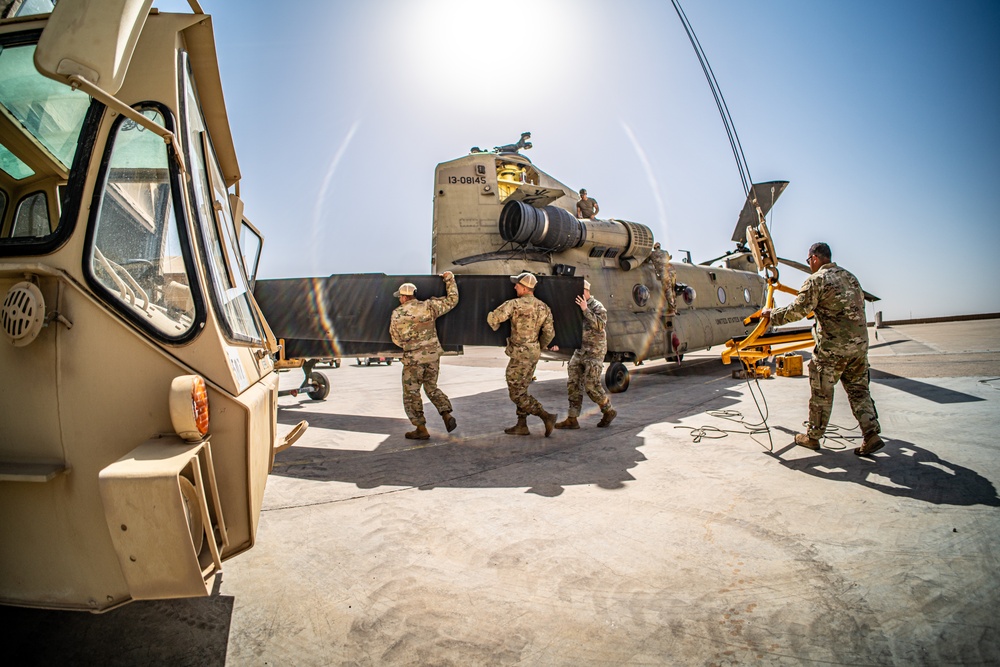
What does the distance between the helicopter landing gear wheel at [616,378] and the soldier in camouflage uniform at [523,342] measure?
3.02m

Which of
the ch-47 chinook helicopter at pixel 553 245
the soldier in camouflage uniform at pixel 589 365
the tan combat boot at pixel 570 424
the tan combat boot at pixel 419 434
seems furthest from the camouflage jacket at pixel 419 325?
the ch-47 chinook helicopter at pixel 553 245

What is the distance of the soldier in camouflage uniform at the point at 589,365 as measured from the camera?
5551mm

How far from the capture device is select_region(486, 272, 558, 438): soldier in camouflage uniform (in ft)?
16.9

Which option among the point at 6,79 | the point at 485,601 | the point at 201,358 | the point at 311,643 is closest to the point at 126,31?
the point at 6,79

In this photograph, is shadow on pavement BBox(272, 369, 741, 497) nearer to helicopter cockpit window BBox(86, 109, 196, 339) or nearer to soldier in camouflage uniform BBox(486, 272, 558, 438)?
soldier in camouflage uniform BBox(486, 272, 558, 438)

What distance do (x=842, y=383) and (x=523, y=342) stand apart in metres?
2.98

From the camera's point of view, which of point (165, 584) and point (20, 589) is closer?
point (165, 584)

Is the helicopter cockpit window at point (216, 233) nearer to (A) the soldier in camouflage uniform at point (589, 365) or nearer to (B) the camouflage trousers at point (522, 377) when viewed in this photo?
(B) the camouflage trousers at point (522, 377)

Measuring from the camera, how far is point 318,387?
8062mm

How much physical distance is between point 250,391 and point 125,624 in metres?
1.10

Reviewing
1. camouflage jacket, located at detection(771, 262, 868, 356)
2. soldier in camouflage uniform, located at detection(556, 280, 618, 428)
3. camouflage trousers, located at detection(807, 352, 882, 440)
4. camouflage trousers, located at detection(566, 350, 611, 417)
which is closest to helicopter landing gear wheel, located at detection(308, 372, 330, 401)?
soldier in camouflage uniform, located at detection(556, 280, 618, 428)

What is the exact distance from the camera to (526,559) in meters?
2.37

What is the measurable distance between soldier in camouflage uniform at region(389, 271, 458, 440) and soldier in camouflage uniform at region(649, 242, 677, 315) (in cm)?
592

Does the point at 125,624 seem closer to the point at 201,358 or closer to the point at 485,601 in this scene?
the point at 201,358
